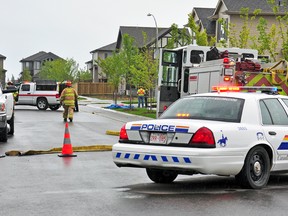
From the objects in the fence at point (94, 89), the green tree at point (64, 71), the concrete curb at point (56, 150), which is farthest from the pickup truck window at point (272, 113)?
the green tree at point (64, 71)

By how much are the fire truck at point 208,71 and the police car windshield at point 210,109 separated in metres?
7.00

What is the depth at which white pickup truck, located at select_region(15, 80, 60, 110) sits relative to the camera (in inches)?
1727

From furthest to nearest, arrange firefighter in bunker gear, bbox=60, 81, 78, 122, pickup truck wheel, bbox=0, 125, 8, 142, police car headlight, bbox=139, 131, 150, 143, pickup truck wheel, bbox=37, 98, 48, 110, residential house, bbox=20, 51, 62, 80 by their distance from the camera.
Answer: residential house, bbox=20, 51, 62, 80, pickup truck wheel, bbox=37, 98, 48, 110, firefighter in bunker gear, bbox=60, 81, 78, 122, pickup truck wheel, bbox=0, 125, 8, 142, police car headlight, bbox=139, 131, 150, 143

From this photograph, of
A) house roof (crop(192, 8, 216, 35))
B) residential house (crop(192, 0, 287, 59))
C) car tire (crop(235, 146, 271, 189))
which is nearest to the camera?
car tire (crop(235, 146, 271, 189))

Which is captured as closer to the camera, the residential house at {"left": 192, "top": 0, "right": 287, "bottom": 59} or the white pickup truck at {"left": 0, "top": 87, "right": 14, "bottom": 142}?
the white pickup truck at {"left": 0, "top": 87, "right": 14, "bottom": 142}

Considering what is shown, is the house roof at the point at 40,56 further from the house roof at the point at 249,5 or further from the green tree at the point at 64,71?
the house roof at the point at 249,5

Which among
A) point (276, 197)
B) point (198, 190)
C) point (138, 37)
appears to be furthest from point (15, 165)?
point (138, 37)

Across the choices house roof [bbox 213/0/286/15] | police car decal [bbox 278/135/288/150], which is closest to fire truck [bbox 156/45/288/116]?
police car decal [bbox 278/135/288/150]

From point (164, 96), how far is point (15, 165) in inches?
392

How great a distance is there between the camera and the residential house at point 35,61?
156 m

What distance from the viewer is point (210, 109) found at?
1030cm

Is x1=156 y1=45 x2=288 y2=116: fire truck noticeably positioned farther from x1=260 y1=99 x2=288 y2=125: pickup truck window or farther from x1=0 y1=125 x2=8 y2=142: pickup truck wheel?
x1=260 y1=99 x2=288 y2=125: pickup truck window

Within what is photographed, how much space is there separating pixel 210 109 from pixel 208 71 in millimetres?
9522

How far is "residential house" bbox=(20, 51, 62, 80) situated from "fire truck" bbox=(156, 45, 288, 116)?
134m
